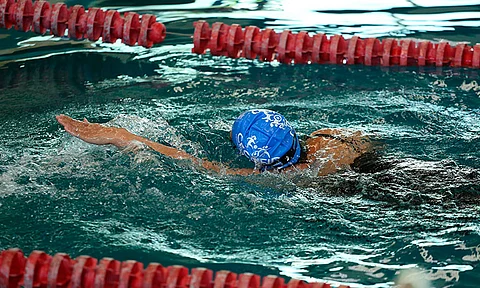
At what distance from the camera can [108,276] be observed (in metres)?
2.52

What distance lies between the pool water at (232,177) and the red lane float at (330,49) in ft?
0.28

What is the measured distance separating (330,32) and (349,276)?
3681mm

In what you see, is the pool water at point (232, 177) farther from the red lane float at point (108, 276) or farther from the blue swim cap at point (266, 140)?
the red lane float at point (108, 276)

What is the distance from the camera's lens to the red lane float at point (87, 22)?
5293 millimetres

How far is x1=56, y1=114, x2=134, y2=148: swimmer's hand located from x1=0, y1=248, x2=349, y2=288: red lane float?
3.81 feet

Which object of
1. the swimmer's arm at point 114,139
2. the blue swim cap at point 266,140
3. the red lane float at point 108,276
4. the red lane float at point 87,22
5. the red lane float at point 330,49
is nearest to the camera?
the red lane float at point 108,276

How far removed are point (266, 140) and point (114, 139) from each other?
87cm

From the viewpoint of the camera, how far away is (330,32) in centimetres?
615

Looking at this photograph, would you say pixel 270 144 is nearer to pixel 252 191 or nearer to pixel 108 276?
pixel 252 191

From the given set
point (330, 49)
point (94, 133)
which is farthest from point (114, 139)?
point (330, 49)

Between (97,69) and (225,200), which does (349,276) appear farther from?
(97,69)

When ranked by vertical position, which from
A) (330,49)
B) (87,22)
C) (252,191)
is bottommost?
(252,191)


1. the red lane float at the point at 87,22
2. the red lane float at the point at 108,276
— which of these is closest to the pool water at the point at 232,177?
the red lane float at the point at 87,22

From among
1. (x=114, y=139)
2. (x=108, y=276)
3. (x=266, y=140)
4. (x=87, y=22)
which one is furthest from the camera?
(x=87, y=22)
